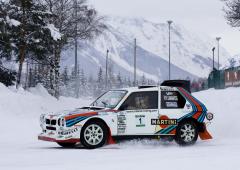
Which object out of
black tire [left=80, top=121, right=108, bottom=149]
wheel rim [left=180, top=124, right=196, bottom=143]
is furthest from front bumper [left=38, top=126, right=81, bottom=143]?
wheel rim [left=180, top=124, right=196, bottom=143]

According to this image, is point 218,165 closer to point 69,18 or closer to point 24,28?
point 24,28

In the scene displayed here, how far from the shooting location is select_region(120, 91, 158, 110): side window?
13041 mm

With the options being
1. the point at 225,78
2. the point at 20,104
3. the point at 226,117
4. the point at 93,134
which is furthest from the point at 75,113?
the point at 225,78

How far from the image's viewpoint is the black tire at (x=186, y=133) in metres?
13.3

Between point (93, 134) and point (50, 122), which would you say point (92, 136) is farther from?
point (50, 122)

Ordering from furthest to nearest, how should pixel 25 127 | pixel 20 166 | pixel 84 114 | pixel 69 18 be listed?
pixel 69 18, pixel 25 127, pixel 84 114, pixel 20 166

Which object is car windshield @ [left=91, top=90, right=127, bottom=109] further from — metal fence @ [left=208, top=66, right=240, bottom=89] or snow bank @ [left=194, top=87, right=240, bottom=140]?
metal fence @ [left=208, top=66, right=240, bottom=89]

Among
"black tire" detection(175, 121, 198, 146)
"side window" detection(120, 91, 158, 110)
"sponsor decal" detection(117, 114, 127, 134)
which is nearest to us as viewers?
"sponsor decal" detection(117, 114, 127, 134)

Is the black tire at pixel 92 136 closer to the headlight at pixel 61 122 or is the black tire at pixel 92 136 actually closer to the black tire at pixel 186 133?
the headlight at pixel 61 122

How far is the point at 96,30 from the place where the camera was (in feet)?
144

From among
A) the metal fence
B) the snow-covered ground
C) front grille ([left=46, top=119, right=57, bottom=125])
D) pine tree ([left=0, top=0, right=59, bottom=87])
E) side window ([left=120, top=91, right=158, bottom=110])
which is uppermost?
pine tree ([left=0, top=0, right=59, bottom=87])

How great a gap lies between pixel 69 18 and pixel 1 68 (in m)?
11.9

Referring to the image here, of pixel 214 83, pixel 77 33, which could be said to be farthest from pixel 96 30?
pixel 214 83

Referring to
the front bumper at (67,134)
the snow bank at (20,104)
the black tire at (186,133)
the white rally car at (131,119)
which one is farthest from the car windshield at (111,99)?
the snow bank at (20,104)
